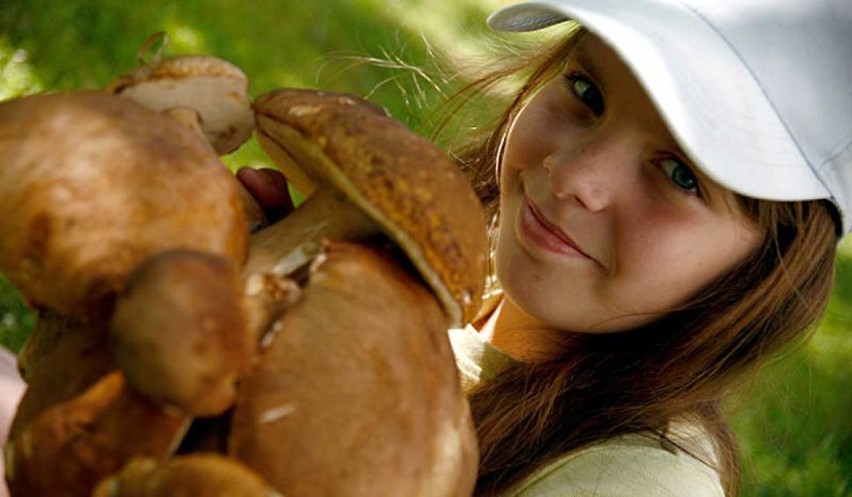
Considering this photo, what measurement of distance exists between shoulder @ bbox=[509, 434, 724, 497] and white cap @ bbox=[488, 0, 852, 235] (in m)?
0.53

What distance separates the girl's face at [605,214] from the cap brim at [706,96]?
0.33 ft

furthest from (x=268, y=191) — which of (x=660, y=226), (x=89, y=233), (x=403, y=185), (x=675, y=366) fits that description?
(x=675, y=366)

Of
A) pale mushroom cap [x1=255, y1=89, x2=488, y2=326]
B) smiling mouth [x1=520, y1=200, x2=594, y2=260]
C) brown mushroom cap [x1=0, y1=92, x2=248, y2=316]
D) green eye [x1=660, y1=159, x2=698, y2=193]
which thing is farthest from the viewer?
smiling mouth [x1=520, y1=200, x2=594, y2=260]

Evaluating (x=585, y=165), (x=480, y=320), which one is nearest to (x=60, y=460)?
(x=585, y=165)

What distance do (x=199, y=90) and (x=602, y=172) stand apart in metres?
0.86

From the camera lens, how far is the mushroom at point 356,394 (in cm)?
88

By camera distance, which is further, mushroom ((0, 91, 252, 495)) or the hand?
the hand

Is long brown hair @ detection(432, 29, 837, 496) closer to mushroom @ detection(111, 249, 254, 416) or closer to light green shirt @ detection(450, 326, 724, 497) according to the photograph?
light green shirt @ detection(450, 326, 724, 497)

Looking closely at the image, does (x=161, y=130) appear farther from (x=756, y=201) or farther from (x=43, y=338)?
(x=756, y=201)

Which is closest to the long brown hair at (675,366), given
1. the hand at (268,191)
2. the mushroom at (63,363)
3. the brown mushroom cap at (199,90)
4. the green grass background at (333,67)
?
the green grass background at (333,67)

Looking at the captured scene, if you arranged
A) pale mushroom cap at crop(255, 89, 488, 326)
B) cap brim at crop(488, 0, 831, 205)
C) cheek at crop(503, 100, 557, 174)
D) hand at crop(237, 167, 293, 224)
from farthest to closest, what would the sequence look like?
cheek at crop(503, 100, 557, 174), cap brim at crop(488, 0, 831, 205), hand at crop(237, 167, 293, 224), pale mushroom cap at crop(255, 89, 488, 326)

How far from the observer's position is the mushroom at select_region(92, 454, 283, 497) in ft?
2.60

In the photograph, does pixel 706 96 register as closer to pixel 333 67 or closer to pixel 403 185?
pixel 403 185

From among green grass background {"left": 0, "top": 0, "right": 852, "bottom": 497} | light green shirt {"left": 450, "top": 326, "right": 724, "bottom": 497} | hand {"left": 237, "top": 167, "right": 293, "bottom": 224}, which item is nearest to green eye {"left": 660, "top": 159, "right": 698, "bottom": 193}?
light green shirt {"left": 450, "top": 326, "right": 724, "bottom": 497}
